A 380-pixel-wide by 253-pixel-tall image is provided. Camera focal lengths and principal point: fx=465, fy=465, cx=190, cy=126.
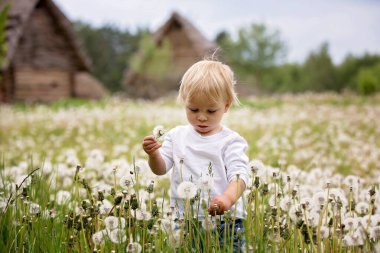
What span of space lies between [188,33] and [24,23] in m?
14.1

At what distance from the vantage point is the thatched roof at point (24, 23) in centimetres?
2056

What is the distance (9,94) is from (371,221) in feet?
81.7

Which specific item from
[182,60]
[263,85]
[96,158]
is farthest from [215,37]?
[96,158]

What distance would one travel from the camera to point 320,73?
2096 inches

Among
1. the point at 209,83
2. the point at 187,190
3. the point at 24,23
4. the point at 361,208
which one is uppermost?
the point at 24,23

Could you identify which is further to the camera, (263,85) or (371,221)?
(263,85)

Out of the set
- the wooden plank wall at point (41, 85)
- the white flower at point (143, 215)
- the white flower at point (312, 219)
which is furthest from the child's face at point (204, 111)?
the wooden plank wall at point (41, 85)

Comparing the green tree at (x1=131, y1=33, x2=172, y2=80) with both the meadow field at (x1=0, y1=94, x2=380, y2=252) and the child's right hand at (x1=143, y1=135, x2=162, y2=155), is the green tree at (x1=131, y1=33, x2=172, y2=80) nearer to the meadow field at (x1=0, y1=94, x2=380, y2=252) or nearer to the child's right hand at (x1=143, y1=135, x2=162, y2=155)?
the meadow field at (x1=0, y1=94, x2=380, y2=252)

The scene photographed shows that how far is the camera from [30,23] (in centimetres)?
2573

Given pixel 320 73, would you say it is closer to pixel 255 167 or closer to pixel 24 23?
pixel 24 23

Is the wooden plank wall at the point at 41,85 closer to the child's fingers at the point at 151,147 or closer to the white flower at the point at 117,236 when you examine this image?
the child's fingers at the point at 151,147

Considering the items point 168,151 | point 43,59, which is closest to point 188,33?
point 43,59

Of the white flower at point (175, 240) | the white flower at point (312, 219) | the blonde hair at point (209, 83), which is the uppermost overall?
the blonde hair at point (209, 83)

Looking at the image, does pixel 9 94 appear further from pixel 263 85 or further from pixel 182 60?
pixel 263 85
